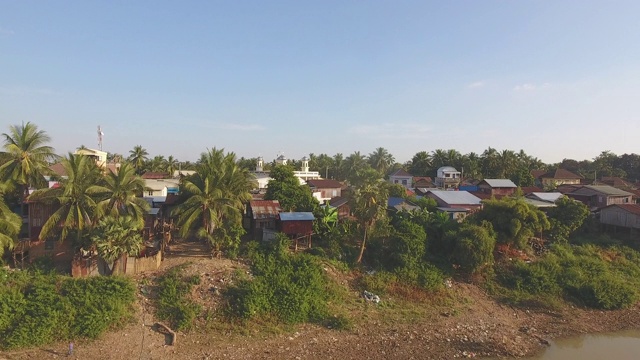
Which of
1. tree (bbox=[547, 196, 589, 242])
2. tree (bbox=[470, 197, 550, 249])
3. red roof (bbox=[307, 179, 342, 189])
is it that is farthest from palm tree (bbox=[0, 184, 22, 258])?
tree (bbox=[547, 196, 589, 242])

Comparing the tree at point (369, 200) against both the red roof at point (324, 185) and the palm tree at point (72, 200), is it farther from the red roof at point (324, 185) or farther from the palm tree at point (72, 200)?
the red roof at point (324, 185)

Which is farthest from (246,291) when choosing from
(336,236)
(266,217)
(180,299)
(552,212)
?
(552,212)

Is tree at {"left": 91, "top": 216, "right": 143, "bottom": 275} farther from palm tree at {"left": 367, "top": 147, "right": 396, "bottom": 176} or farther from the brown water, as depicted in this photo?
palm tree at {"left": 367, "top": 147, "right": 396, "bottom": 176}

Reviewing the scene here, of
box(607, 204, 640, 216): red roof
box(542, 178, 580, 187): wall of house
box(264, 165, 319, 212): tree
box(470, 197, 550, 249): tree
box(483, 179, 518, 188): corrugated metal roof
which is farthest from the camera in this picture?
box(542, 178, 580, 187): wall of house

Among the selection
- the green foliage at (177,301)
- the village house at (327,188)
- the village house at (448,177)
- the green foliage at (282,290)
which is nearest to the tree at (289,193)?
the green foliage at (282,290)

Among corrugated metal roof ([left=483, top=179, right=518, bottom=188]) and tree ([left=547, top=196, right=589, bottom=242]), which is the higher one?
corrugated metal roof ([left=483, top=179, right=518, bottom=188])

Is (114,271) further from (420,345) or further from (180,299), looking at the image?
(420,345)
